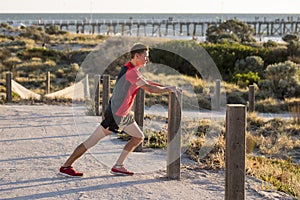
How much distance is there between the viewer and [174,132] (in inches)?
255

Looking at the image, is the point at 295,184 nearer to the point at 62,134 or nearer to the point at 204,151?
the point at 204,151

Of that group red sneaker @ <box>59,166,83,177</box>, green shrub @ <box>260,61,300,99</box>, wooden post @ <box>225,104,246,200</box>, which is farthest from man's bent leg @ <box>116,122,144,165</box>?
green shrub @ <box>260,61,300,99</box>

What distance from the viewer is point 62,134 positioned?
10070 mm

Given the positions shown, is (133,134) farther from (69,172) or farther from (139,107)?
(139,107)

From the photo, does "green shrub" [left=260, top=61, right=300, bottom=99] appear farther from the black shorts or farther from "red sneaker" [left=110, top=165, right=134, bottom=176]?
the black shorts

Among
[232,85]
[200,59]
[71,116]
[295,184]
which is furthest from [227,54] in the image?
[295,184]

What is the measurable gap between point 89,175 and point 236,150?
241 centimetres

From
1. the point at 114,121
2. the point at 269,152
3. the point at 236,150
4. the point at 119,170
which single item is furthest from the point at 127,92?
the point at 269,152

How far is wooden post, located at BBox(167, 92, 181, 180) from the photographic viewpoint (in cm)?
646

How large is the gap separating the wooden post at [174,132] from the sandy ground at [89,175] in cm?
24

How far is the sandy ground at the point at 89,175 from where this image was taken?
19.5ft

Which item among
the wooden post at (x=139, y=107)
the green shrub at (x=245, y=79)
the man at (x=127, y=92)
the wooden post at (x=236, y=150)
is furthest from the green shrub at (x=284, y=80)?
the wooden post at (x=236, y=150)

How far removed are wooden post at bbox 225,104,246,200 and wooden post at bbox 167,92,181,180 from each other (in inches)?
60.1

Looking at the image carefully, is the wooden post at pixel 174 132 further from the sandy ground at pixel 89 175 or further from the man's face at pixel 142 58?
the man's face at pixel 142 58
